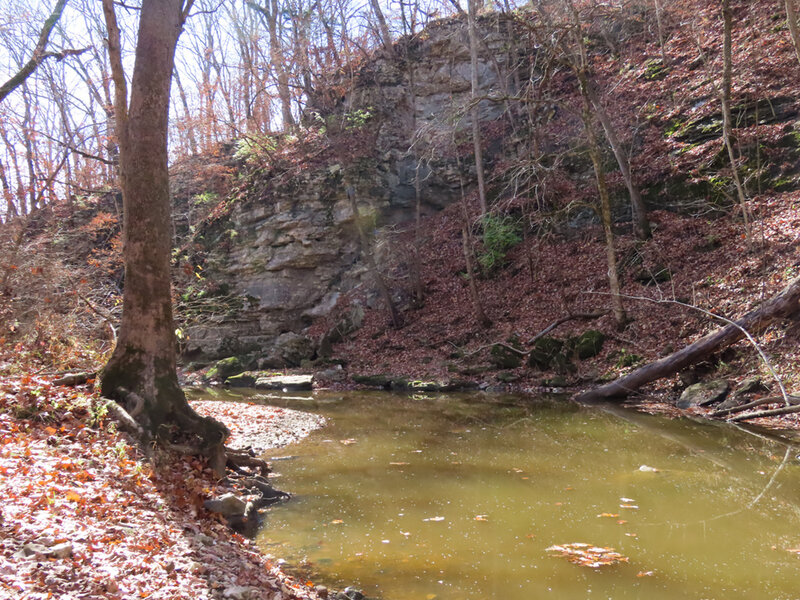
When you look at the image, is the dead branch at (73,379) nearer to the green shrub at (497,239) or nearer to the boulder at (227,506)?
the boulder at (227,506)

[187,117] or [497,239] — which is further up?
[187,117]

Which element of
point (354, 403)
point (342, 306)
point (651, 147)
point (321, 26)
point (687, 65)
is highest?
point (321, 26)

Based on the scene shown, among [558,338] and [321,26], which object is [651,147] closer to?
[558,338]

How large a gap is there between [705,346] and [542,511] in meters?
7.67

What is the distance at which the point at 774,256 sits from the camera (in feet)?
43.6

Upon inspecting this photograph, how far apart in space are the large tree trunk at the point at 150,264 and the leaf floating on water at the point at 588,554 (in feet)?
14.4

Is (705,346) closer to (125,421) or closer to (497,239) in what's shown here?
(497,239)

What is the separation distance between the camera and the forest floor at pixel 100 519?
3.48 meters

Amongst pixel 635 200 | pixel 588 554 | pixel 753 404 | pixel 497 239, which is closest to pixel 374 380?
pixel 497 239

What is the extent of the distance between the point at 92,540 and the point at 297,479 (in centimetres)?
419

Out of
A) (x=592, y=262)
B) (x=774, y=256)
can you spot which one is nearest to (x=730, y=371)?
(x=774, y=256)

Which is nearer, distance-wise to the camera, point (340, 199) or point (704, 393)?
point (704, 393)

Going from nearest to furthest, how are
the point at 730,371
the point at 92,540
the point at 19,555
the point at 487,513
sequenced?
the point at 19,555, the point at 92,540, the point at 487,513, the point at 730,371

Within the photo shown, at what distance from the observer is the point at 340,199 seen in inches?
1049
